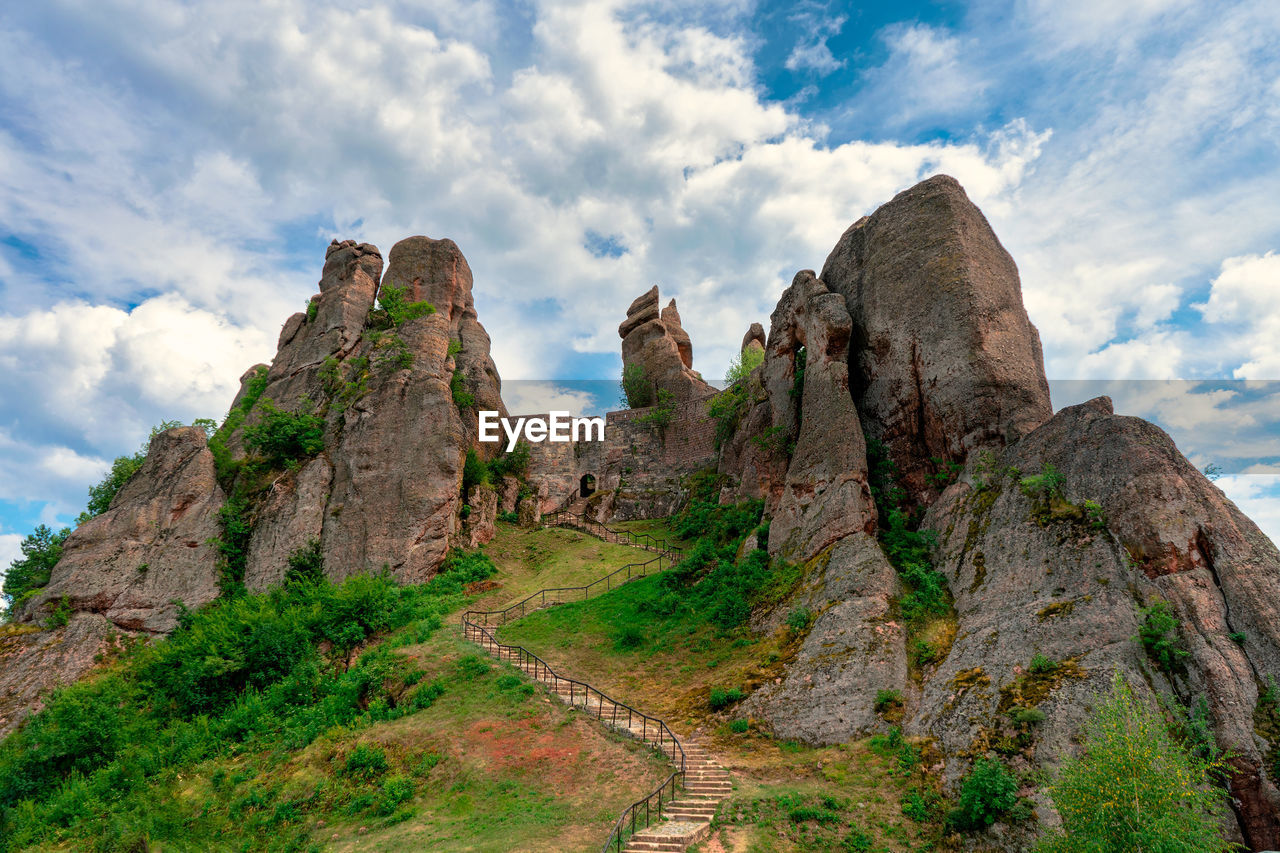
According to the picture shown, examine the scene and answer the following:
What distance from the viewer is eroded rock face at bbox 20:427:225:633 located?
29047 mm

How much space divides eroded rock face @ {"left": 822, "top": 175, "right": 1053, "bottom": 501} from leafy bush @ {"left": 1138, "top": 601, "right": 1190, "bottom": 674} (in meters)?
8.68

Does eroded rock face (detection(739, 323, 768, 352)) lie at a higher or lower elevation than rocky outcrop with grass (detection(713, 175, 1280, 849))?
higher

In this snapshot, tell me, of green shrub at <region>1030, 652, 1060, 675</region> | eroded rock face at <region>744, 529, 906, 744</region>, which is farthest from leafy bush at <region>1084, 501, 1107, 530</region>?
eroded rock face at <region>744, 529, 906, 744</region>

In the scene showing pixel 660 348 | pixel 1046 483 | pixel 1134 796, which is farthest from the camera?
pixel 660 348

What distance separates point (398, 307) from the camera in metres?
39.4

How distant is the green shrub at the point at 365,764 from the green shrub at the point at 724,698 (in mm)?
9322

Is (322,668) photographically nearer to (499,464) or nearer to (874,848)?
(499,464)

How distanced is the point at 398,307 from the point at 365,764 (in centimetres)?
2787

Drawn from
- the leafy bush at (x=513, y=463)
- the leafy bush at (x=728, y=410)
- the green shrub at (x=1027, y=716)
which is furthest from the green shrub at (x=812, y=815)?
the leafy bush at (x=513, y=463)

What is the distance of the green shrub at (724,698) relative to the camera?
1878 centimetres

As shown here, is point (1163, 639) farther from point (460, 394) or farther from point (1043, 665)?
point (460, 394)

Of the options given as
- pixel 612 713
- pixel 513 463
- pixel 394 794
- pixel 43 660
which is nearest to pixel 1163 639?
pixel 612 713

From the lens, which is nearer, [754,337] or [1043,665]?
[1043,665]

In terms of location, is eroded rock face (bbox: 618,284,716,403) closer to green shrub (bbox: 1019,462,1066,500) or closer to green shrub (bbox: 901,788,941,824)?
green shrub (bbox: 1019,462,1066,500)
